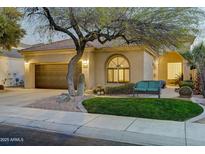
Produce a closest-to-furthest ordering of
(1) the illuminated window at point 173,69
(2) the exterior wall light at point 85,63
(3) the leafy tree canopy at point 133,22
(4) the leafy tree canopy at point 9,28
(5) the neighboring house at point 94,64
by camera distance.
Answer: (3) the leafy tree canopy at point 133,22
(4) the leafy tree canopy at point 9,28
(5) the neighboring house at point 94,64
(2) the exterior wall light at point 85,63
(1) the illuminated window at point 173,69

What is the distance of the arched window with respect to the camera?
17.2 metres

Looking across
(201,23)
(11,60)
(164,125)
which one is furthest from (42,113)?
(11,60)

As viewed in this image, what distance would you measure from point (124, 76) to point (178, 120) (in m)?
9.81

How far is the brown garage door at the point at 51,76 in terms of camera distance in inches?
770

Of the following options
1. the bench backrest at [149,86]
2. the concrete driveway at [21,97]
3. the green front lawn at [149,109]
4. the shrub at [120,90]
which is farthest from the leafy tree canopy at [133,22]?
the concrete driveway at [21,97]

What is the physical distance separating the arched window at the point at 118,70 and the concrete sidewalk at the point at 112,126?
29.8ft

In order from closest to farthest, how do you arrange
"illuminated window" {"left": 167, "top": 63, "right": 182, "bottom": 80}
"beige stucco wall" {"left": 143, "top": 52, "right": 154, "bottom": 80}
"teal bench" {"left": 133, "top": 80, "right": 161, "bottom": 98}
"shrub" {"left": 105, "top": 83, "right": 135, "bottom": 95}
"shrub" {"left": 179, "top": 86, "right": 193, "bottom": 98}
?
"teal bench" {"left": 133, "top": 80, "right": 161, "bottom": 98} → "shrub" {"left": 179, "top": 86, "right": 193, "bottom": 98} → "shrub" {"left": 105, "top": 83, "right": 135, "bottom": 95} → "beige stucco wall" {"left": 143, "top": 52, "right": 154, "bottom": 80} → "illuminated window" {"left": 167, "top": 63, "right": 182, "bottom": 80}

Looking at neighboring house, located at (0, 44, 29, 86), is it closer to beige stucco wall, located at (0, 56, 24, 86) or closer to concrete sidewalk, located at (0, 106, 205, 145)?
beige stucco wall, located at (0, 56, 24, 86)

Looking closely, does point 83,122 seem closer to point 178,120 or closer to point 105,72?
point 178,120

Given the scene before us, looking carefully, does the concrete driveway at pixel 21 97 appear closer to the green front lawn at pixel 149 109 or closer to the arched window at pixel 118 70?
the green front lawn at pixel 149 109

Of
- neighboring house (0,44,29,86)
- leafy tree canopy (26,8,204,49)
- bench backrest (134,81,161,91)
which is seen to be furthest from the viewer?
neighboring house (0,44,29,86)

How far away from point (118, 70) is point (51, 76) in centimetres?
636

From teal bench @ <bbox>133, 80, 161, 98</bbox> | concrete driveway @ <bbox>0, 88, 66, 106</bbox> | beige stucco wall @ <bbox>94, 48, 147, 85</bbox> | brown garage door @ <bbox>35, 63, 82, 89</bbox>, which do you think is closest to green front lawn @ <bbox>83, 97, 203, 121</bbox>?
teal bench @ <bbox>133, 80, 161, 98</bbox>

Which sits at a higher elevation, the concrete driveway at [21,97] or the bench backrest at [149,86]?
the bench backrest at [149,86]
